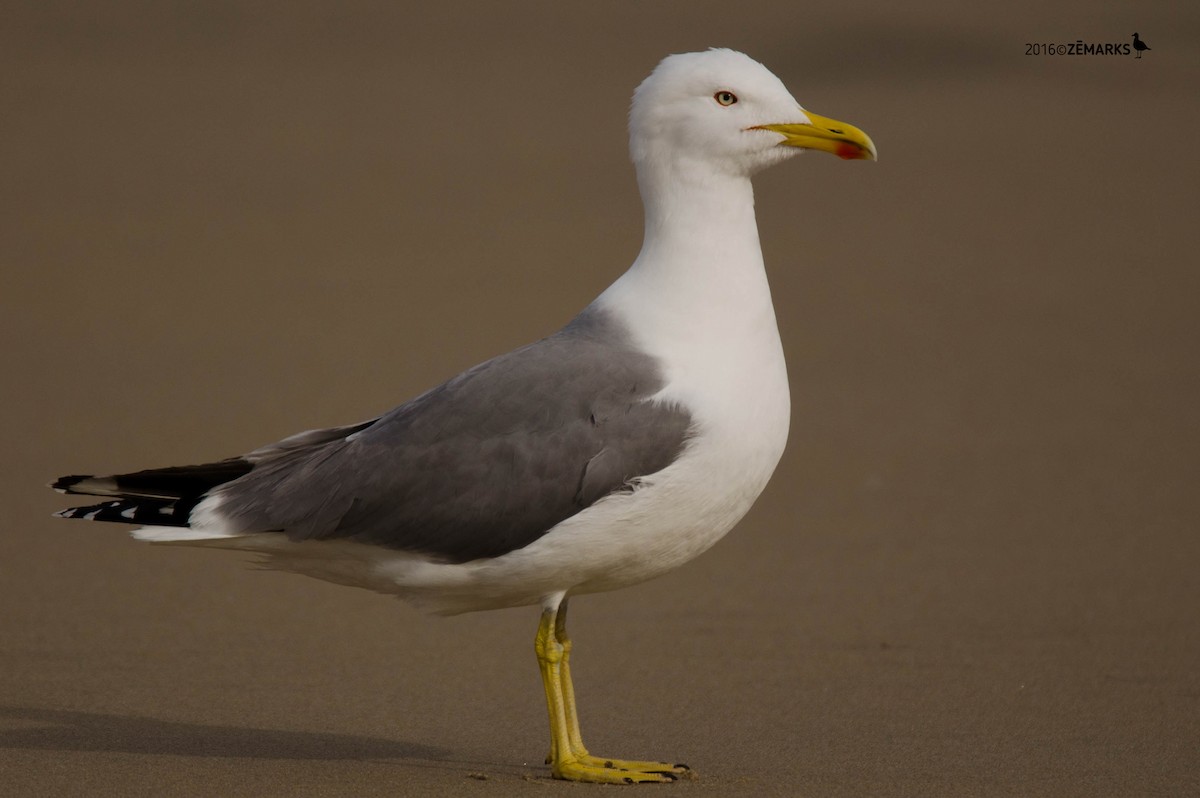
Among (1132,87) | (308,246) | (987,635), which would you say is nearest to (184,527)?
(987,635)

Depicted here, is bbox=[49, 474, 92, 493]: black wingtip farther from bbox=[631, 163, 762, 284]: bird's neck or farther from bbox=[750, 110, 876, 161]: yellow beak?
bbox=[750, 110, 876, 161]: yellow beak

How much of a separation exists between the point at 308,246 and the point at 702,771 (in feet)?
36.1

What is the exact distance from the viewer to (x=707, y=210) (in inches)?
204

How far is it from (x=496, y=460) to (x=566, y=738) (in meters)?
0.82

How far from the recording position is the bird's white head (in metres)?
5.14

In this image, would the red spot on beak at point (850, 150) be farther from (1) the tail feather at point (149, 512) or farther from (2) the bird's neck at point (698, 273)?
(1) the tail feather at point (149, 512)

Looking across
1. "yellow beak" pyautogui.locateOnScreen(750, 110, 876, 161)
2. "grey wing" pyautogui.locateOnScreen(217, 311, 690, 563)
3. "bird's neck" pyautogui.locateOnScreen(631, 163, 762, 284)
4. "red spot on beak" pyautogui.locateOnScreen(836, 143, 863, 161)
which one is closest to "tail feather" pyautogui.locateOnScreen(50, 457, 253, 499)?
"grey wing" pyautogui.locateOnScreen(217, 311, 690, 563)

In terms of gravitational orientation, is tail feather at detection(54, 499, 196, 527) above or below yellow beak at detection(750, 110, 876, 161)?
below

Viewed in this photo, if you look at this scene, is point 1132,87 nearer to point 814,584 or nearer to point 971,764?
point 814,584

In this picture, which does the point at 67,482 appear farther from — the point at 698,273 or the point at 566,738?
the point at 698,273

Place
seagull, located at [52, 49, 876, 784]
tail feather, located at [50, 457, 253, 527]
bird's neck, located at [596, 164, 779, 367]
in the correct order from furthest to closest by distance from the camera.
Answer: tail feather, located at [50, 457, 253, 527]
bird's neck, located at [596, 164, 779, 367]
seagull, located at [52, 49, 876, 784]

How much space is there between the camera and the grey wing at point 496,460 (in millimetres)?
4770

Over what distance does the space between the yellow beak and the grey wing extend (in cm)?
80

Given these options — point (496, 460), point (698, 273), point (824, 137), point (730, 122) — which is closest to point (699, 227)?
point (698, 273)
